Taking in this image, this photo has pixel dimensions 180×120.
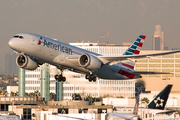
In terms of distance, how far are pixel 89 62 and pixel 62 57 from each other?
3994 mm

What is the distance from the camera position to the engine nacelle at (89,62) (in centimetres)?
5547

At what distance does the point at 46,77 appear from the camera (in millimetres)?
114562

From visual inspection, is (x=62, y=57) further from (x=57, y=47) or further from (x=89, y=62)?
(x=89, y=62)

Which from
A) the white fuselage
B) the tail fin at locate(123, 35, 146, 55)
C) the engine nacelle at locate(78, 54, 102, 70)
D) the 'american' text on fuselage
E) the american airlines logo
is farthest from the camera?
the tail fin at locate(123, 35, 146, 55)

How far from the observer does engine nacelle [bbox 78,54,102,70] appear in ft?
182

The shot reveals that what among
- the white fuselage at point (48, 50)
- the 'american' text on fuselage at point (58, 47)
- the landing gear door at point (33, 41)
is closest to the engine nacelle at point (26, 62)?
the white fuselage at point (48, 50)

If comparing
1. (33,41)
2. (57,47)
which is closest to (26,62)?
(33,41)

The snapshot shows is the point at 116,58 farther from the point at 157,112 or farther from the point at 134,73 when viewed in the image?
the point at 157,112

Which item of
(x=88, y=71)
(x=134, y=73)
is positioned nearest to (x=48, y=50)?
(x=88, y=71)

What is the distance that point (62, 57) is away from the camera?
182 feet

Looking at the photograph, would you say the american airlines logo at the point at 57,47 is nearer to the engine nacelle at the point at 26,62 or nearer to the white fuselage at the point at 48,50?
the white fuselage at the point at 48,50

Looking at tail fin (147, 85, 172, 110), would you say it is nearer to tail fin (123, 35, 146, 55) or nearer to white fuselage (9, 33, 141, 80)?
tail fin (123, 35, 146, 55)

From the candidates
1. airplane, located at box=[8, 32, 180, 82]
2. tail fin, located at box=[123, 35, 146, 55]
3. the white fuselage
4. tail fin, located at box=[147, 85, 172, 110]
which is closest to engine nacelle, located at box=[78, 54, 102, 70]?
airplane, located at box=[8, 32, 180, 82]

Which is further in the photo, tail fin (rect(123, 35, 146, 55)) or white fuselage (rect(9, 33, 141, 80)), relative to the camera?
tail fin (rect(123, 35, 146, 55))
